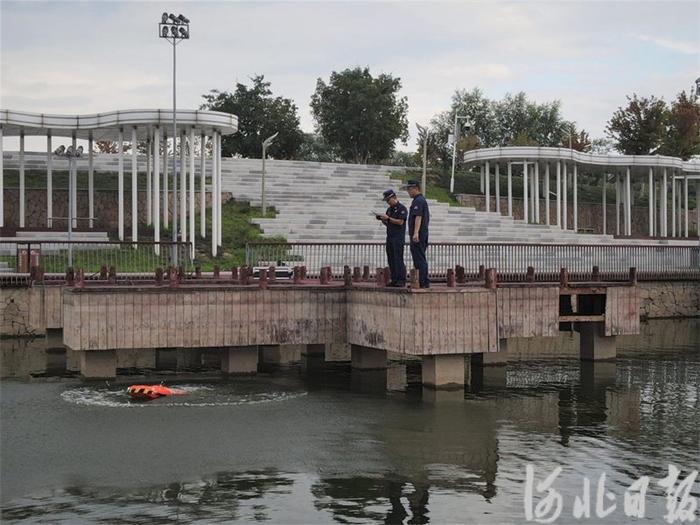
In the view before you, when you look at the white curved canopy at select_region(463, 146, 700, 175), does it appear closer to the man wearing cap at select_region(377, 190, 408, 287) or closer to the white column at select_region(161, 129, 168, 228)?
the white column at select_region(161, 129, 168, 228)

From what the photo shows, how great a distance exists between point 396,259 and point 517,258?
16.7 metres

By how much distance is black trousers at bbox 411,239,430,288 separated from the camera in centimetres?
2191

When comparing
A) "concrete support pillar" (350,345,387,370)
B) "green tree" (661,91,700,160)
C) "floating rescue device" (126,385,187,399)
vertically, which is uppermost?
"green tree" (661,91,700,160)

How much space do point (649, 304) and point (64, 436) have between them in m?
33.3

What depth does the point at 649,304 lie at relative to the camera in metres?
45.6

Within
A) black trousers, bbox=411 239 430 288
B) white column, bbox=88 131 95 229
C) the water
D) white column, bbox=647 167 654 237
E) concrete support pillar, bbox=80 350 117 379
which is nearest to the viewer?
the water

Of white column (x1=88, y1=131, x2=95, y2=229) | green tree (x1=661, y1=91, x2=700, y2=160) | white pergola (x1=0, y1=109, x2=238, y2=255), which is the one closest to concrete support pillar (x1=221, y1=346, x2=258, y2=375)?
white pergola (x1=0, y1=109, x2=238, y2=255)

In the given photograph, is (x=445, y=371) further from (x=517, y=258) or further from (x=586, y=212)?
(x=586, y=212)

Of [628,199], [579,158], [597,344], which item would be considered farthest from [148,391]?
[628,199]

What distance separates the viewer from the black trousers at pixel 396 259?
22703 millimetres

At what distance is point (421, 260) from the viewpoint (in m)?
21.9

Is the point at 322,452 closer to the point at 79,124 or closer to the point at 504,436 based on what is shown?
the point at 504,436

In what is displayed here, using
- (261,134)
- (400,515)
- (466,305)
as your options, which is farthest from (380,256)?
(261,134)

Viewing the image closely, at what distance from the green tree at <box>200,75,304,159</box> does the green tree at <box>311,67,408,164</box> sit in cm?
481
